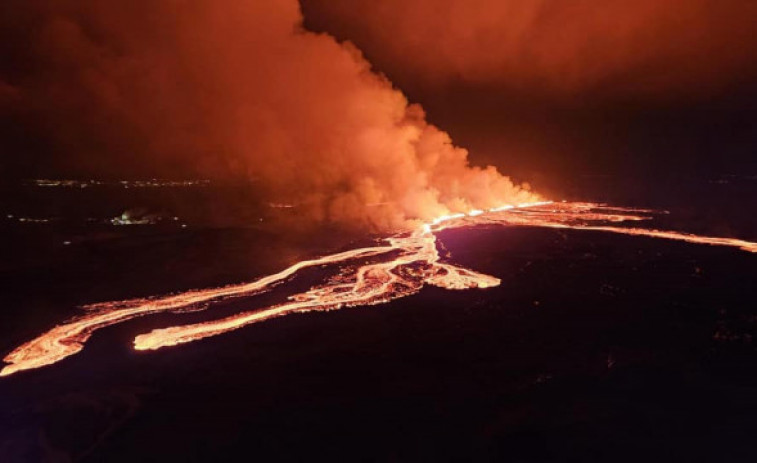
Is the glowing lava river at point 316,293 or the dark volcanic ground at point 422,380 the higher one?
the glowing lava river at point 316,293

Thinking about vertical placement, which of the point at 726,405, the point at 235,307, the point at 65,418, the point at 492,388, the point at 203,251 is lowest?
the point at 726,405

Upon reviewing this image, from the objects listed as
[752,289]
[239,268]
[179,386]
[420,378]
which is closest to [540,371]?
[420,378]

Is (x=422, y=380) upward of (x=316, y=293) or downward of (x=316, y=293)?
downward

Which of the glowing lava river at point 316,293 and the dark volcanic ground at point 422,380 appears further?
the glowing lava river at point 316,293

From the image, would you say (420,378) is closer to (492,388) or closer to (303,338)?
(492,388)

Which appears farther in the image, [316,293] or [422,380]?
[316,293]
